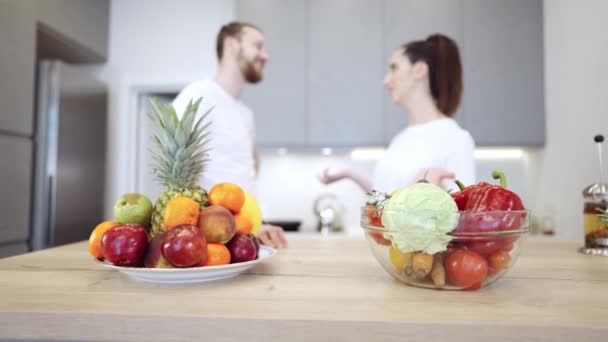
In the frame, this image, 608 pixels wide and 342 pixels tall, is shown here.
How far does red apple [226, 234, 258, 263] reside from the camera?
702 millimetres

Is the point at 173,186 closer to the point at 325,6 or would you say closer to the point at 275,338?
the point at 275,338

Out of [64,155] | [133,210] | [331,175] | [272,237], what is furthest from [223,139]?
[64,155]

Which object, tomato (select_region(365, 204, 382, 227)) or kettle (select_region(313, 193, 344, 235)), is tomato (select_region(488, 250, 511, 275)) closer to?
tomato (select_region(365, 204, 382, 227))

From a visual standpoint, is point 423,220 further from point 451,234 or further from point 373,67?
point 373,67

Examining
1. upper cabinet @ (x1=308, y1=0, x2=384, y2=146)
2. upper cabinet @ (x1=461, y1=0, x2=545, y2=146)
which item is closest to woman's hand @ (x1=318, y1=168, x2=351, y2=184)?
upper cabinet @ (x1=308, y1=0, x2=384, y2=146)

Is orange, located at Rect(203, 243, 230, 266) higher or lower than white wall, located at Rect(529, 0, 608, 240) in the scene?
lower

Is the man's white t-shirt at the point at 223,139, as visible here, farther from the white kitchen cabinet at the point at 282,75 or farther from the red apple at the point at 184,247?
the red apple at the point at 184,247

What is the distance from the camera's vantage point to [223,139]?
1663 millimetres

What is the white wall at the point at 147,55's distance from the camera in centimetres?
293

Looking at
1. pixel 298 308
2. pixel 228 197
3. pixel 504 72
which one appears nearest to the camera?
pixel 298 308

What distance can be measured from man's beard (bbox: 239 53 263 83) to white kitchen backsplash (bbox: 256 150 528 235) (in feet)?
3.43

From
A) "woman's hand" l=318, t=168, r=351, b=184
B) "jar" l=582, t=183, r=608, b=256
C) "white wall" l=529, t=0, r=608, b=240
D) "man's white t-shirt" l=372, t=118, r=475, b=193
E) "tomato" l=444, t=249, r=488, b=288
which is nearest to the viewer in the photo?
"tomato" l=444, t=249, r=488, b=288

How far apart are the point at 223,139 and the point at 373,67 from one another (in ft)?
4.17

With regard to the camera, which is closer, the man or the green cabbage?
the green cabbage
